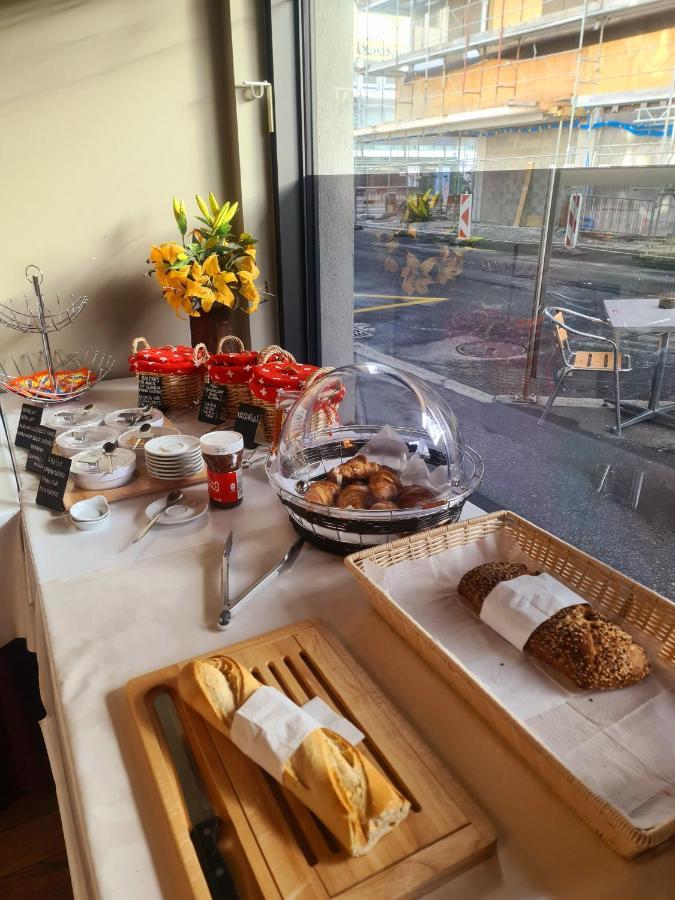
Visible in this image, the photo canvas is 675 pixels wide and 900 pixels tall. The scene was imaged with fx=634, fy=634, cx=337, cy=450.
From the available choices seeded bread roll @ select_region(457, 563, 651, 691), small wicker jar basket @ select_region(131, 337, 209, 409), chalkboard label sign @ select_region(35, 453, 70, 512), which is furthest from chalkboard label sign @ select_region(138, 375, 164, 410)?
seeded bread roll @ select_region(457, 563, 651, 691)

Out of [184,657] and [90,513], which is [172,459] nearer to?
[90,513]

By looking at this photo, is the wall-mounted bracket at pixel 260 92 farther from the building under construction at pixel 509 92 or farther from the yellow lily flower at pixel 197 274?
the yellow lily flower at pixel 197 274

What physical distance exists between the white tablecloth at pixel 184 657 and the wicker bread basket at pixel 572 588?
2cm

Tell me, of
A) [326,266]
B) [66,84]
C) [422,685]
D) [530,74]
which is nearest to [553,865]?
[422,685]

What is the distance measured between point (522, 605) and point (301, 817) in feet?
1.04

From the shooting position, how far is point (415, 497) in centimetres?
90

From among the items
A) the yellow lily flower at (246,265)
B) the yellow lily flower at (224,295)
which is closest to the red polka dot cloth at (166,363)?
the yellow lily flower at (224,295)

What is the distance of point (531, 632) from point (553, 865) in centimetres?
22

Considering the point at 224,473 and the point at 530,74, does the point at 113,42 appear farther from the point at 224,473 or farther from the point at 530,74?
the point at 224,473

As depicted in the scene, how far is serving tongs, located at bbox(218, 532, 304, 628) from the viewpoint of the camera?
779 mm

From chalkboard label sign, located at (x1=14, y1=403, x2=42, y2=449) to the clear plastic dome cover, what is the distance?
0.53m

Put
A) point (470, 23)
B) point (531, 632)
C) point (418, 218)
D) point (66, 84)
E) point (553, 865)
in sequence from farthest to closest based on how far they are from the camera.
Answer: point (66, 84)
point (418, 218)
point (470, 23)
point (531, 632)
point (553, 865)

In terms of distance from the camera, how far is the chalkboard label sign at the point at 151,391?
58.7 inches

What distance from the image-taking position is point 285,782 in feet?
1.68
